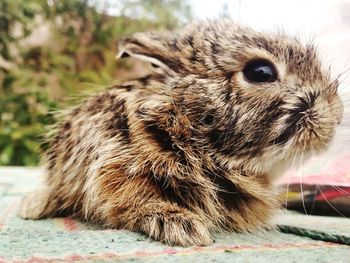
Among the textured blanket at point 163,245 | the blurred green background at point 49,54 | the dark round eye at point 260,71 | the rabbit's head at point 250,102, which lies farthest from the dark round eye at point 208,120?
the blurred green background at point 49,54

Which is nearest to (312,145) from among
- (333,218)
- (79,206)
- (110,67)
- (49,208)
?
(333,218)

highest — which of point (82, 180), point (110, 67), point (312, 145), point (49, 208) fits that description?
point (110, 67)

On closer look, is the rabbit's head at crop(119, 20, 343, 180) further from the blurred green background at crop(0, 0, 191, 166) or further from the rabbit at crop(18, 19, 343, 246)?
the blurred green background at crop(0, 0, 191, 166)

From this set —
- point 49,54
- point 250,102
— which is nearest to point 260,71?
point 250,102

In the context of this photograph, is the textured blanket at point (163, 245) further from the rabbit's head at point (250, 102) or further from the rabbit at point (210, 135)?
the rabbit's head at point (250, 102)

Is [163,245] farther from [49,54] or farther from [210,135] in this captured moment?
[49,54]

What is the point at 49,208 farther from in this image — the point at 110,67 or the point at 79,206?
the point at 110,67
